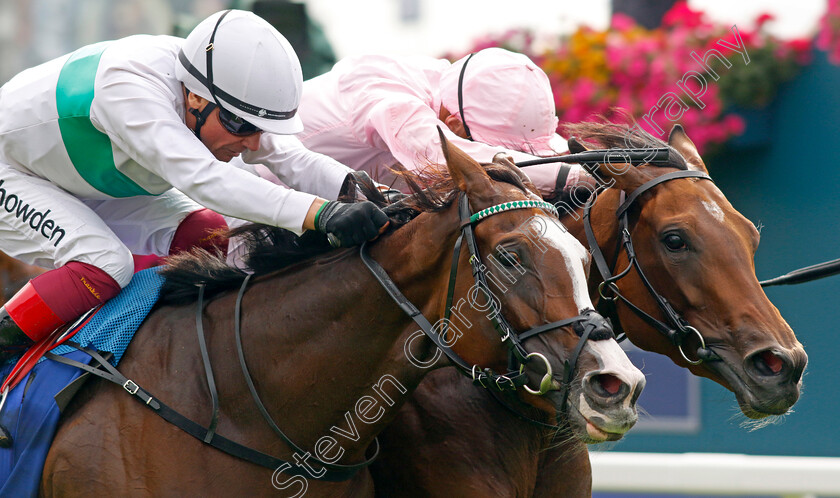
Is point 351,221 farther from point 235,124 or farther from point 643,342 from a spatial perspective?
point 643,342

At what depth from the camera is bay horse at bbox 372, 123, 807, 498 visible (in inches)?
114

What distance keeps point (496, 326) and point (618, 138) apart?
1.20 metres

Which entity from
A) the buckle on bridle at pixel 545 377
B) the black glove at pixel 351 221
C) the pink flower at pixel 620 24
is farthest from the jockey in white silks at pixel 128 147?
the pink flower at pixel 620 24

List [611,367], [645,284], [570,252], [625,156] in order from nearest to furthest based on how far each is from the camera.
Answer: [611,367] → [570,252] → [645,284] → [625,156]

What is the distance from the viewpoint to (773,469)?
4949 mm

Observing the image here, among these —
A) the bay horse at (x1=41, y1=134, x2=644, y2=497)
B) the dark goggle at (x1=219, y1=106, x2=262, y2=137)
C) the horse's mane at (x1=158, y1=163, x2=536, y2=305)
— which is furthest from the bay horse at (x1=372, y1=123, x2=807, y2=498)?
the dark goggle at (x1=219, y1=106, x2=262, y2=137)

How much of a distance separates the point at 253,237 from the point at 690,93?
4.44 meters

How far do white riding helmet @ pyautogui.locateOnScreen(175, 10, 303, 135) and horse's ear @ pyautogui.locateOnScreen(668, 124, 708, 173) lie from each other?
139 centimetres

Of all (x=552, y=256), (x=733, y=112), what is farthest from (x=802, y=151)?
(x=552, y=256)

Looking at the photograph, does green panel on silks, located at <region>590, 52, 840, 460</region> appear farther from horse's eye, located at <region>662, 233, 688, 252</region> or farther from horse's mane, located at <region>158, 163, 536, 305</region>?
horse's mane, located at <region>158, 163, 536, 305</region>

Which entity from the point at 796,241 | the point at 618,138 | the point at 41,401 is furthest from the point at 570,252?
the point at 796,241

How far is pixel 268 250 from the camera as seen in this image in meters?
2.94

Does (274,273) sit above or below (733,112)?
above

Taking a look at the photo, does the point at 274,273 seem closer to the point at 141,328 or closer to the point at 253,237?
the point at 253,237
